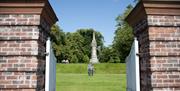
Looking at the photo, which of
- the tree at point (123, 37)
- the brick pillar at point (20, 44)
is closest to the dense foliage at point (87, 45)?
the tree at point (123, 37)

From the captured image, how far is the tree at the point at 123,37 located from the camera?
176ft

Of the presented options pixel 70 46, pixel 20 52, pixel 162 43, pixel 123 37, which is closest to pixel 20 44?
pixel 20 52

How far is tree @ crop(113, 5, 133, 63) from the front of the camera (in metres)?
53.7

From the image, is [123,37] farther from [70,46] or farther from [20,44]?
[20,44]

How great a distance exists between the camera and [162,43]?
539 cm

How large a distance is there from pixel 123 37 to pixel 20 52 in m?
49.5

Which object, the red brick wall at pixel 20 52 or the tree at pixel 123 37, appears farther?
the tree at pixel 123 37

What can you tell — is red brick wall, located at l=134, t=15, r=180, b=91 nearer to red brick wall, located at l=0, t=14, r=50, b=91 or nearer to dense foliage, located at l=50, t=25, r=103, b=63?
red brick wall, located at l=0, t=14, r=50, b=91

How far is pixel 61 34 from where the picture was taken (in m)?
64.5

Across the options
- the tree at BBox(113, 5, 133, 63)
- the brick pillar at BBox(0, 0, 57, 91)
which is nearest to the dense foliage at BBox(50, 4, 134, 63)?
the tree at BBox(113, 5, 133, 63)

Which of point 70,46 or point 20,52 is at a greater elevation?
point 70,46

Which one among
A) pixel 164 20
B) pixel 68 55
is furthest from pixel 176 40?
pixel 68 55

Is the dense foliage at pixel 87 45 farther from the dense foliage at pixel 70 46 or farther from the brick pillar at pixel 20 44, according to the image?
the brick pillar at pixel 20 44

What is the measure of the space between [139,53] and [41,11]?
88.9 inches
